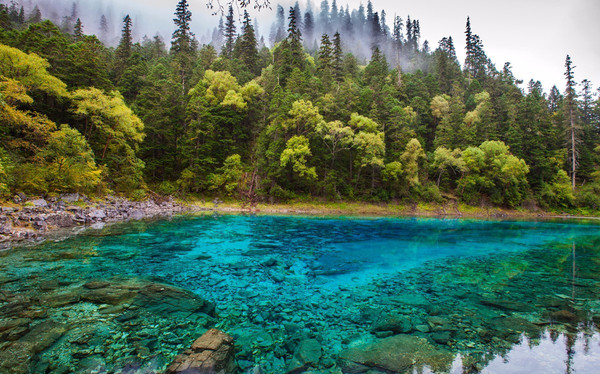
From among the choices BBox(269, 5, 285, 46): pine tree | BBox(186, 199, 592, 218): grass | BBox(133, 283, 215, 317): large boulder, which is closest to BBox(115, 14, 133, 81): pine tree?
BBox(186, 199, 592, 218): grass

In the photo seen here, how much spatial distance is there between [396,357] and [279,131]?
33.0 metres

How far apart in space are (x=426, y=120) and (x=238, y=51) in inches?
1605

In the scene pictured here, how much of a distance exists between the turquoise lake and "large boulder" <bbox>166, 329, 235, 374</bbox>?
0.95ft

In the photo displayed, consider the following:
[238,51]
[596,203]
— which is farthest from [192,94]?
[596,203]

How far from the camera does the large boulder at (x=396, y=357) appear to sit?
4.12m

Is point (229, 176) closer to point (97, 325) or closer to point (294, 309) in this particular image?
point (294, 309)

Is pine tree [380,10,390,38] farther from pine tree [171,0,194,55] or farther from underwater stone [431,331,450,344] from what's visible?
underwater stone [431,331,450,344]

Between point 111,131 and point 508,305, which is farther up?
point 111,131

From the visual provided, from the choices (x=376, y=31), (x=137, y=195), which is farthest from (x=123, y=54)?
(x=376, y=31)

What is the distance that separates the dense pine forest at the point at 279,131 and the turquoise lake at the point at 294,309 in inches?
584

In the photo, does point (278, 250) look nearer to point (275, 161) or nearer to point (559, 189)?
point (275, 161)

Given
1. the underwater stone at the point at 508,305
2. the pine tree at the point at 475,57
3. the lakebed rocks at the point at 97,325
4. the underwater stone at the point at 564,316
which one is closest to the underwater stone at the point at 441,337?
the underwater stone at the point at 508,305

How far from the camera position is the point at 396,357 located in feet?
14.4

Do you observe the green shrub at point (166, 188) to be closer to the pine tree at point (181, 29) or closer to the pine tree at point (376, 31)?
the pine tree at point (181, 29)
